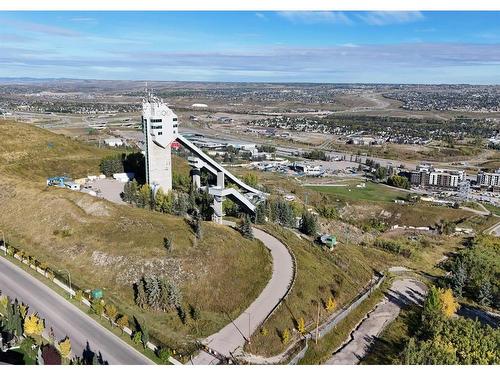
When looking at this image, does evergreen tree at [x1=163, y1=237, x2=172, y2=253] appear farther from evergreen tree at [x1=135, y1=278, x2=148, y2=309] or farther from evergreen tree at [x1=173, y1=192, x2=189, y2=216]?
evergreen tree at [x1=173, y1=192, x2=189, y2=216]

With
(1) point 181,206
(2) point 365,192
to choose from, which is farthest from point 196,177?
(2) point 365,192

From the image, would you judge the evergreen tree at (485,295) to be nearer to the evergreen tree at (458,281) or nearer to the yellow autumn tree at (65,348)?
the evergreen tree at (458,281)

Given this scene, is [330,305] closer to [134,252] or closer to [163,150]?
[134,252]

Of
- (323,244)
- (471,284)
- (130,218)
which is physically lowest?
(471,284)

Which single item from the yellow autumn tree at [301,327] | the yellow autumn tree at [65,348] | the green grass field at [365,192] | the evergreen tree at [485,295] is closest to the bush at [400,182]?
the green grass field at [365,192]

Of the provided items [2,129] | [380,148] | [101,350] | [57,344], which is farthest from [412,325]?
[380,148]

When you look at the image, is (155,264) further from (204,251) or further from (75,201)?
(75,201)

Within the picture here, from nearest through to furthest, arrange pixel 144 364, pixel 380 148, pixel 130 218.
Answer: pixel 144 364 → pixel 130 218 → pixel 380 148

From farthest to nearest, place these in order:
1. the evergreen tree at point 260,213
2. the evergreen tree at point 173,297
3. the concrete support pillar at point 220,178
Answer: the concrete support pillar at point 220,178 < the evergreen tree at point 260,213 < the evergreen tree at point 173,297
